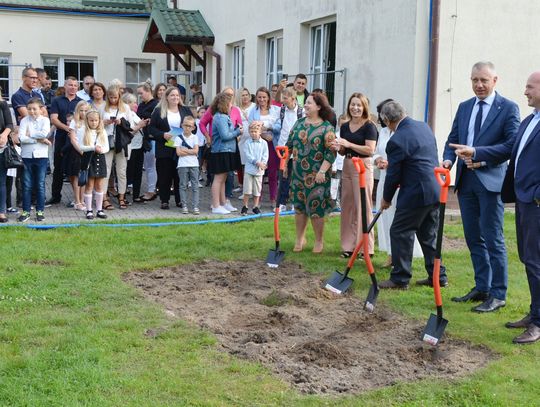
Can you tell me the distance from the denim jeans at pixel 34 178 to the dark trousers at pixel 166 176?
200 centimetres

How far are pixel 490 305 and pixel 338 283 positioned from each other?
1.48 m

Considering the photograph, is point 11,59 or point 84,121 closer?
point 84,121

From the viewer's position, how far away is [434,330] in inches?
218

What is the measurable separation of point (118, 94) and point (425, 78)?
5.12m

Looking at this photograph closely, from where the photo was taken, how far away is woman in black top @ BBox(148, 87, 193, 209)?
11.6 metres

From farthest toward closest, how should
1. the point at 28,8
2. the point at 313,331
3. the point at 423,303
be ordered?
the point at 28,8
the point at 423,303
the point at 313,331

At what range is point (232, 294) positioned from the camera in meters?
7.13

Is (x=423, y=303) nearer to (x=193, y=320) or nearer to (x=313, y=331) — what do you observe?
(x=313, y=331)

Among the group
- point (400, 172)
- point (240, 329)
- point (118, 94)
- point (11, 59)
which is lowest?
point (240, 329)

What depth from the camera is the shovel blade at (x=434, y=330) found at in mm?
5488

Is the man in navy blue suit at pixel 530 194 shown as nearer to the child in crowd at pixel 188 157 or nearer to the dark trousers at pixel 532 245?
the dark trousers at pixel 532 245

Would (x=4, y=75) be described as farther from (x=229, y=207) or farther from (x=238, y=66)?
(x=229, y=207)

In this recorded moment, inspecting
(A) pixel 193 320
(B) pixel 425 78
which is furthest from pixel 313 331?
(B) pixel 425 78

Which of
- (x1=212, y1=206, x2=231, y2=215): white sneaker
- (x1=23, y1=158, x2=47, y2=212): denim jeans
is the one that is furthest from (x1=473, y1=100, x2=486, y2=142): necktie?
(x1=23, y1=158, x2=47, y2=212): denim jeans
